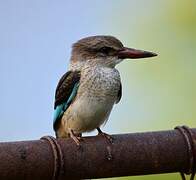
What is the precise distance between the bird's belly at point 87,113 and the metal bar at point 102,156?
4.84 ft

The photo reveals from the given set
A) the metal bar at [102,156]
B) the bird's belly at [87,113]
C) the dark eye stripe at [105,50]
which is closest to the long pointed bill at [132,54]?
the dark eye stripe at [105,50]

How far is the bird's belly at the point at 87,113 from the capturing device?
13.3 ft

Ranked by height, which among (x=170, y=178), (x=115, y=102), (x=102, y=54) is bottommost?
(x=170, y=178)

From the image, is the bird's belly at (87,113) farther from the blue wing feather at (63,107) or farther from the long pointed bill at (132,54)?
the long pointed bill at (132,54)

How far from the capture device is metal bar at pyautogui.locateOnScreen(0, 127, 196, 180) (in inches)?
90.3

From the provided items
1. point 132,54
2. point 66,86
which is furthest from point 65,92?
point 132,54

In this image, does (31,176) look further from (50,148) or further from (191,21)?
(191,21)

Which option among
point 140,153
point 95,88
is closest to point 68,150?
point 140,153

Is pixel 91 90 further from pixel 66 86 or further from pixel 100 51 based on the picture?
pixel 100 51

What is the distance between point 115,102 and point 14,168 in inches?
77.5

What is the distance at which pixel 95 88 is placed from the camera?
161 inches

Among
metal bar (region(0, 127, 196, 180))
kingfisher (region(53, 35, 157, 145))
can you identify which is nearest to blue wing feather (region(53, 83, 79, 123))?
kingfisher (region(53, 35, 157, 145))

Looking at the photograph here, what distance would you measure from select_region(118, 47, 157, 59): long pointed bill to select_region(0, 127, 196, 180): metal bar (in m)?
1.23

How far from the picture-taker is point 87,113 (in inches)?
160
